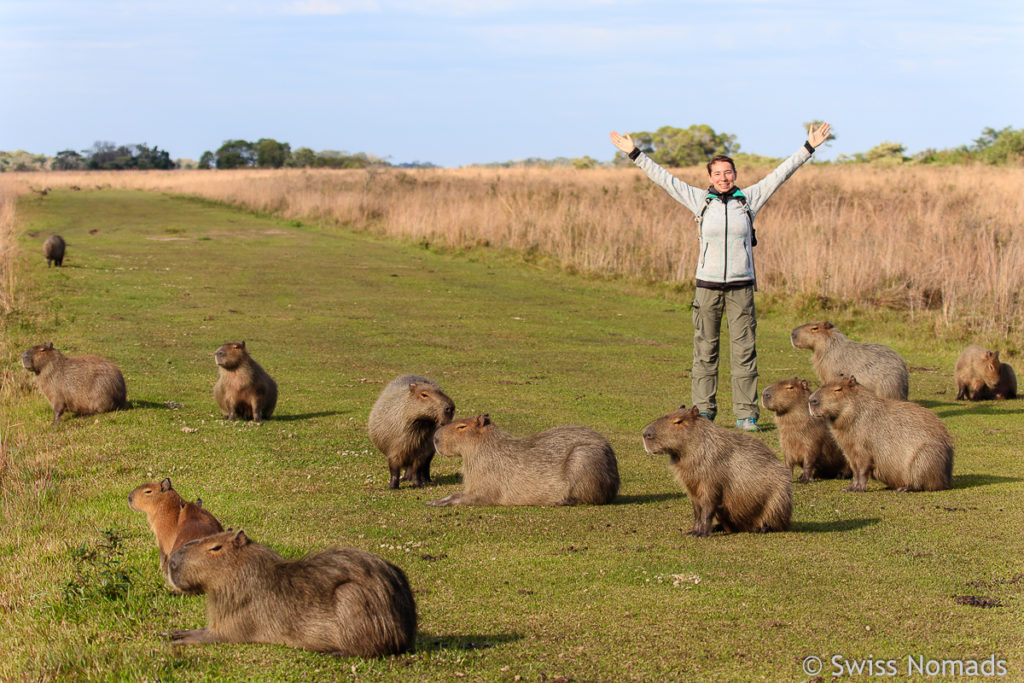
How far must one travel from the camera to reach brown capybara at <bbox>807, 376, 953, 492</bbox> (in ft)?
23.6

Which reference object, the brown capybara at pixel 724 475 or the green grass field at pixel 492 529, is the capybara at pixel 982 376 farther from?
the brown capybara at pixel 724 475

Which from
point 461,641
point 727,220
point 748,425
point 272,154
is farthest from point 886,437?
point 272,154

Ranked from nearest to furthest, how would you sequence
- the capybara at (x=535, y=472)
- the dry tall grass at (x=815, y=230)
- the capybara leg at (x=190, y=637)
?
1. the capybara leg at (x=190, y=637)
2. the capybara at (x=535, y=472)
3. the dry tall grass at (x=815, y=230)

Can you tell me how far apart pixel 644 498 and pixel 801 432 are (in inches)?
57.6

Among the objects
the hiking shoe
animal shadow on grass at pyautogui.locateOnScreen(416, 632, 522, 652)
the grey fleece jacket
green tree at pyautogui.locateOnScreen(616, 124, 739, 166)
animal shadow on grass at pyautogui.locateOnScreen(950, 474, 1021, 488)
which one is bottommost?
animal shadow on grass at pyautogui.locateOnScreen(950, 474, 1021, 488)

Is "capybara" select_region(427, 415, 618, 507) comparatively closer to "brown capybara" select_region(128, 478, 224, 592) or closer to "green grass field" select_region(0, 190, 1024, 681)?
"green grass field" select_region(0, 190, 1024, 681)

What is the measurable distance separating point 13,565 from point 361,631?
3015 mm

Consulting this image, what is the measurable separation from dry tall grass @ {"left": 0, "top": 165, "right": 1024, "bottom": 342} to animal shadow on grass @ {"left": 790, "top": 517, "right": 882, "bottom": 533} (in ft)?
30.1

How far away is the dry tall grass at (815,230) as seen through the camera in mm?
15805

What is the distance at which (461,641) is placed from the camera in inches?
175

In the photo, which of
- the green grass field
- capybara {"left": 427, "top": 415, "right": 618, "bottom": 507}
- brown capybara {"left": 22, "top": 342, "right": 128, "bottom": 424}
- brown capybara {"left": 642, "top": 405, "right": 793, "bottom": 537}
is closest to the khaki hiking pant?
the green grass field

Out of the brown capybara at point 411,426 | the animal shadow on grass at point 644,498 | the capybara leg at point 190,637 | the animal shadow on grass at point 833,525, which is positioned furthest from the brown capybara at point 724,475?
the capybara leg at point 190,637

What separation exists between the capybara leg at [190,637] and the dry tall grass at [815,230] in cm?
1303

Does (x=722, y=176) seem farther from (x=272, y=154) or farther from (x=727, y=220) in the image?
(x=272, y=154)
